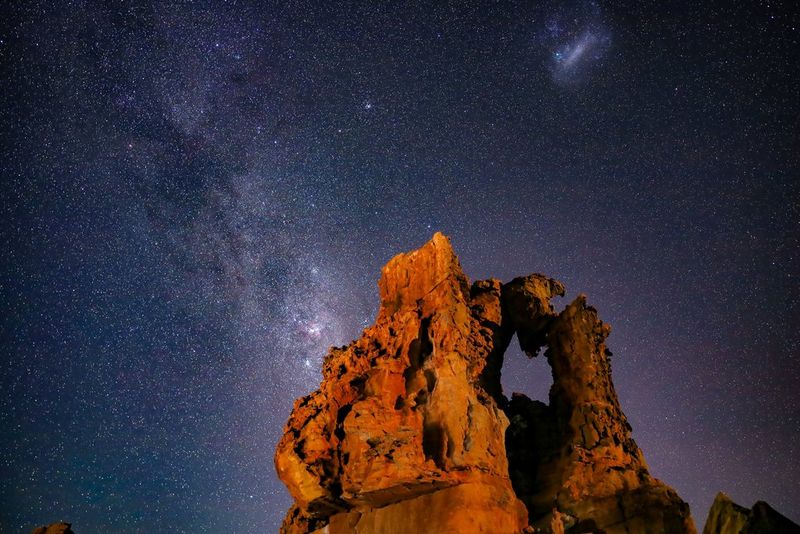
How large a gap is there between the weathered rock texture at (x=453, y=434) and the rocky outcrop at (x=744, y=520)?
4365 mm

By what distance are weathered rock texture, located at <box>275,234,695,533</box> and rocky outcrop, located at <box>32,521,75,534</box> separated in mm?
10988

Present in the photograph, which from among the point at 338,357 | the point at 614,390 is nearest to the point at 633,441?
the point at 614,390

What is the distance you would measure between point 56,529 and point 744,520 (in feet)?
86.1

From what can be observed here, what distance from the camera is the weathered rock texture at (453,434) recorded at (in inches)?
549

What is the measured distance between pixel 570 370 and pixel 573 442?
3443 mm

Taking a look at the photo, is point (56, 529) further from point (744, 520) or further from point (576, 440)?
point (744, 520)

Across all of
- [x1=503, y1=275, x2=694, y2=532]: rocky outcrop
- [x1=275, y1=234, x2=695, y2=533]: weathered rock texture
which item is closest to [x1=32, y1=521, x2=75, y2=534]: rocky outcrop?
[x1=275, y1=234, x2=695, y2=533]: weathered rock texture

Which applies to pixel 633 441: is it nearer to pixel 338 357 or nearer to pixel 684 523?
pixel 684 523

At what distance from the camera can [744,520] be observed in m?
10.9

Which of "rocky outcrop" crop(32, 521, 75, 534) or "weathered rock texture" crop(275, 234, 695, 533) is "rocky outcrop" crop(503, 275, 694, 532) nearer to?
"weathered rock texture" crop(275, 234, 695, 533)

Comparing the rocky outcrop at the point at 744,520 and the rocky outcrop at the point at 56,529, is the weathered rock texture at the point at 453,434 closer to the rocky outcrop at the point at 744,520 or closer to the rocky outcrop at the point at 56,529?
the rocky outcrop at the point at 744,520

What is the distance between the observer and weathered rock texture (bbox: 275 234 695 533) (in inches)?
549

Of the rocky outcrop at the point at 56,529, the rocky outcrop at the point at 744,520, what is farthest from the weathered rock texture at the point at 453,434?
the rocky outcrop at the point at 56,529

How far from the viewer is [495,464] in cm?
1468
